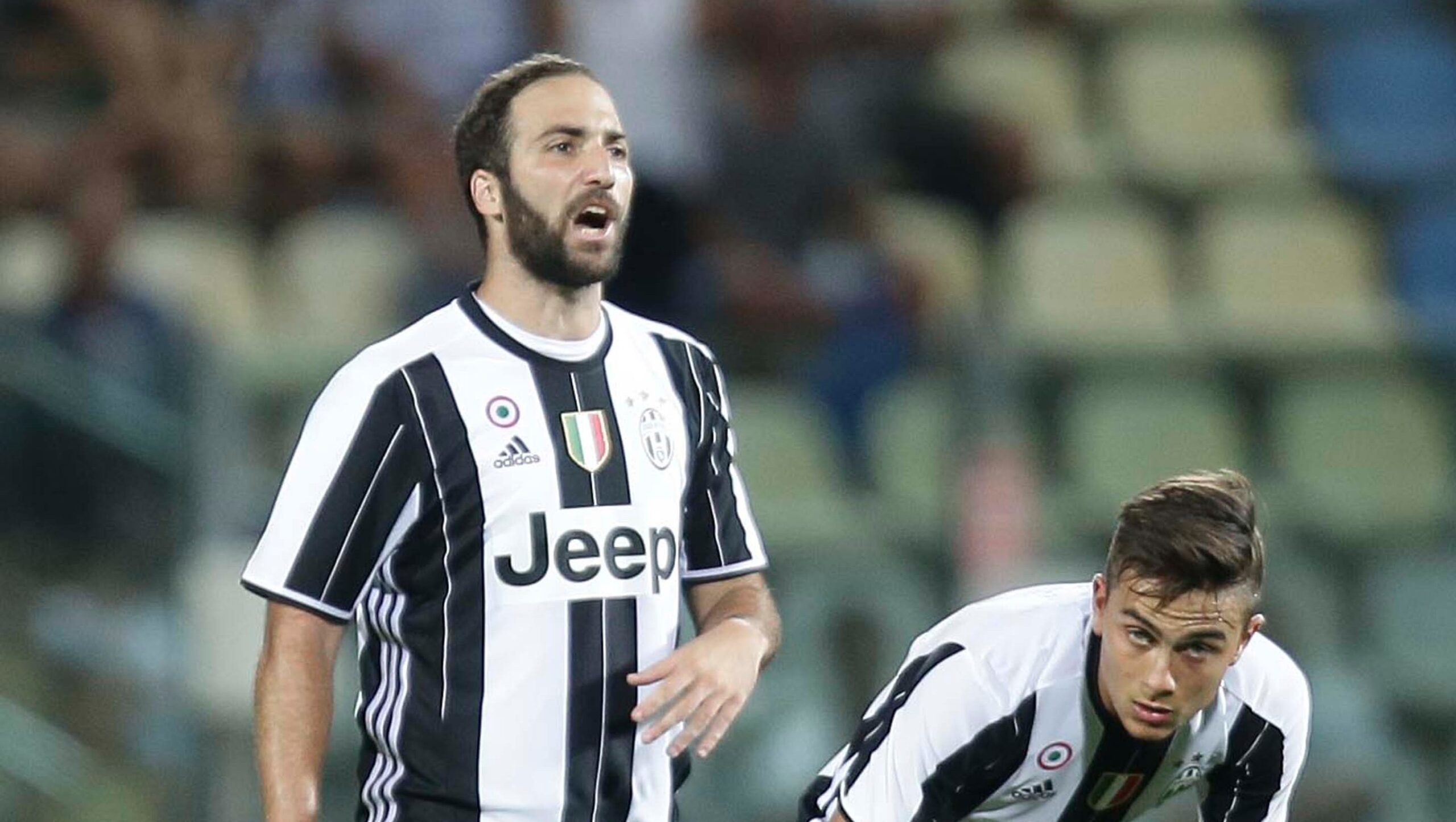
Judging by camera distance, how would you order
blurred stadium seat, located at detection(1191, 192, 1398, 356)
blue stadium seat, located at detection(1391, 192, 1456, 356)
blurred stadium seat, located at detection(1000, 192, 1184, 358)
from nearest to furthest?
blurred stadium seat, located at detection(1000, 192, 1184, 358) < blurred stadium seat, located at detection(1191, 192, 1398, 356) < blue stadium seat, located at detection(1391, 192, 1456, 356)

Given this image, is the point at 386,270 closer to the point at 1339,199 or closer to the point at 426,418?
the point at 1339,199

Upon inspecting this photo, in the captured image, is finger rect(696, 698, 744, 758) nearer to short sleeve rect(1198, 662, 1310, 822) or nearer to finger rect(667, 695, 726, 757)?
finger rect(667, 695, 726, 757)

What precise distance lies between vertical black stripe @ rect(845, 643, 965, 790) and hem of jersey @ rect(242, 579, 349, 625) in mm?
810

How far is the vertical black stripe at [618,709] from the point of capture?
327cm

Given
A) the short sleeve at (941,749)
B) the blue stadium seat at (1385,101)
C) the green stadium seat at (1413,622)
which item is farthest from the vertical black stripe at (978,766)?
the blue stadium seat at (1385,101)

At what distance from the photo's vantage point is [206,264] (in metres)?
7.50

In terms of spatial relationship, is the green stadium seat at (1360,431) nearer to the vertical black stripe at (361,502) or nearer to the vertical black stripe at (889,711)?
the vertical black stripe at (889,711)

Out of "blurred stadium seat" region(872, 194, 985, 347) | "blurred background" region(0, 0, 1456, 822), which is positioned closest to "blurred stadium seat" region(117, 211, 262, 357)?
"blurred background" region(0, 0, 1456, 822)

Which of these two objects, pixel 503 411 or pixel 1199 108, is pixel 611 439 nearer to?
pixel 503 411

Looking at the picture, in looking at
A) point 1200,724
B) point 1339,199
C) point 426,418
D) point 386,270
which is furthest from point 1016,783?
point 1339,199

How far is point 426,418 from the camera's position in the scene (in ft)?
10.7

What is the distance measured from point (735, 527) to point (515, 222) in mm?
599

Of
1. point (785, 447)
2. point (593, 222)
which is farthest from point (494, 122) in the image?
point (785, 447)

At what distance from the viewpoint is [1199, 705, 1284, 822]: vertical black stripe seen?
11.5ft
